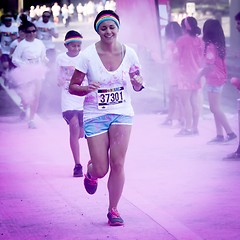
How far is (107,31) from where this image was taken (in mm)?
7219

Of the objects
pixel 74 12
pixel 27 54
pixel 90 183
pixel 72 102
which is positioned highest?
Answer: pixel 27 54

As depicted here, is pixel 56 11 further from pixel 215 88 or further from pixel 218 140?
pixel 215 88

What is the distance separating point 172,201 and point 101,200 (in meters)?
0.68

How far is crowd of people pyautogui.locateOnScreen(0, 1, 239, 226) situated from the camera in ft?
23.6

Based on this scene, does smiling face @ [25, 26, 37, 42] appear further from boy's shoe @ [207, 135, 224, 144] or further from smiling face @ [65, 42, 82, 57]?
smiling face @ [65, 42, 82, 57]

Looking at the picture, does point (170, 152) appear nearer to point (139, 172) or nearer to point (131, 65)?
point (139, 172)

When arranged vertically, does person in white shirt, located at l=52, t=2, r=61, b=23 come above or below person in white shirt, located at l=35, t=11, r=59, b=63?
below

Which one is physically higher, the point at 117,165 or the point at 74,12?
the point at 117,165

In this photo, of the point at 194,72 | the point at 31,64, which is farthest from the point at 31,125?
the point at 194,72

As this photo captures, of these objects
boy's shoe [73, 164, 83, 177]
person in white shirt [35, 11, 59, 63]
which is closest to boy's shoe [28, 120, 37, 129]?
boy's shoe [73, 164, 83, 177]

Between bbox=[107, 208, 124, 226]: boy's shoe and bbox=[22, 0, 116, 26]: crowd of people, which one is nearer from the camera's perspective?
bbox=[107, 208, 124, 226]: boy's shoe

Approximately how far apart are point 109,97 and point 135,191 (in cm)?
182

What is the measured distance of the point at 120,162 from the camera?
23.6 feet

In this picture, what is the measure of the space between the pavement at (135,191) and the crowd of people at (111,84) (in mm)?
307
